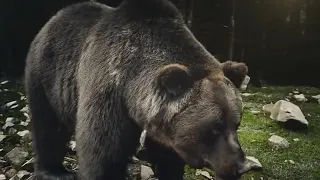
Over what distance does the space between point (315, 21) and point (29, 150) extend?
16.5ft

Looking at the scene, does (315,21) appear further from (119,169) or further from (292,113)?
(119,169)

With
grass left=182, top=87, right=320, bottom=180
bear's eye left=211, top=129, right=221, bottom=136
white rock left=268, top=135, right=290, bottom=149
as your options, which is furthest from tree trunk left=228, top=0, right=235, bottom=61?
bear's eye left=211, top=129, right=221, bottom=136

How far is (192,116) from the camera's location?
3.15 meters

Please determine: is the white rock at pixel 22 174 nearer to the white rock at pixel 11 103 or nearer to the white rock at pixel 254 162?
the white rock at pixel 254 162

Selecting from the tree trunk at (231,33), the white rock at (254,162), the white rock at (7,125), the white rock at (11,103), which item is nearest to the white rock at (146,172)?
the white rock at (254,162)

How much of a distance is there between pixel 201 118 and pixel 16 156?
93.4 inches

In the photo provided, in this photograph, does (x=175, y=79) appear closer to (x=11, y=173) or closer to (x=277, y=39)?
(x=11, y=173)

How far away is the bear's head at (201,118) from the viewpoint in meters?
3.11

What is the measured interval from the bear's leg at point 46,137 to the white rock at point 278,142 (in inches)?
70.7

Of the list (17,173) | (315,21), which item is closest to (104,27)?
(17,173)

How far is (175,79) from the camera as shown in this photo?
3.19 metres

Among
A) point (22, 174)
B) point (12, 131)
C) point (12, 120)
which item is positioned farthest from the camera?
point (12, 120)

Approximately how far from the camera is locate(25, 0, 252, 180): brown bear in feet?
10.4

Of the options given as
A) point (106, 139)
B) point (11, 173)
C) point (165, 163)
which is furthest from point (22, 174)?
point (106, 139)
